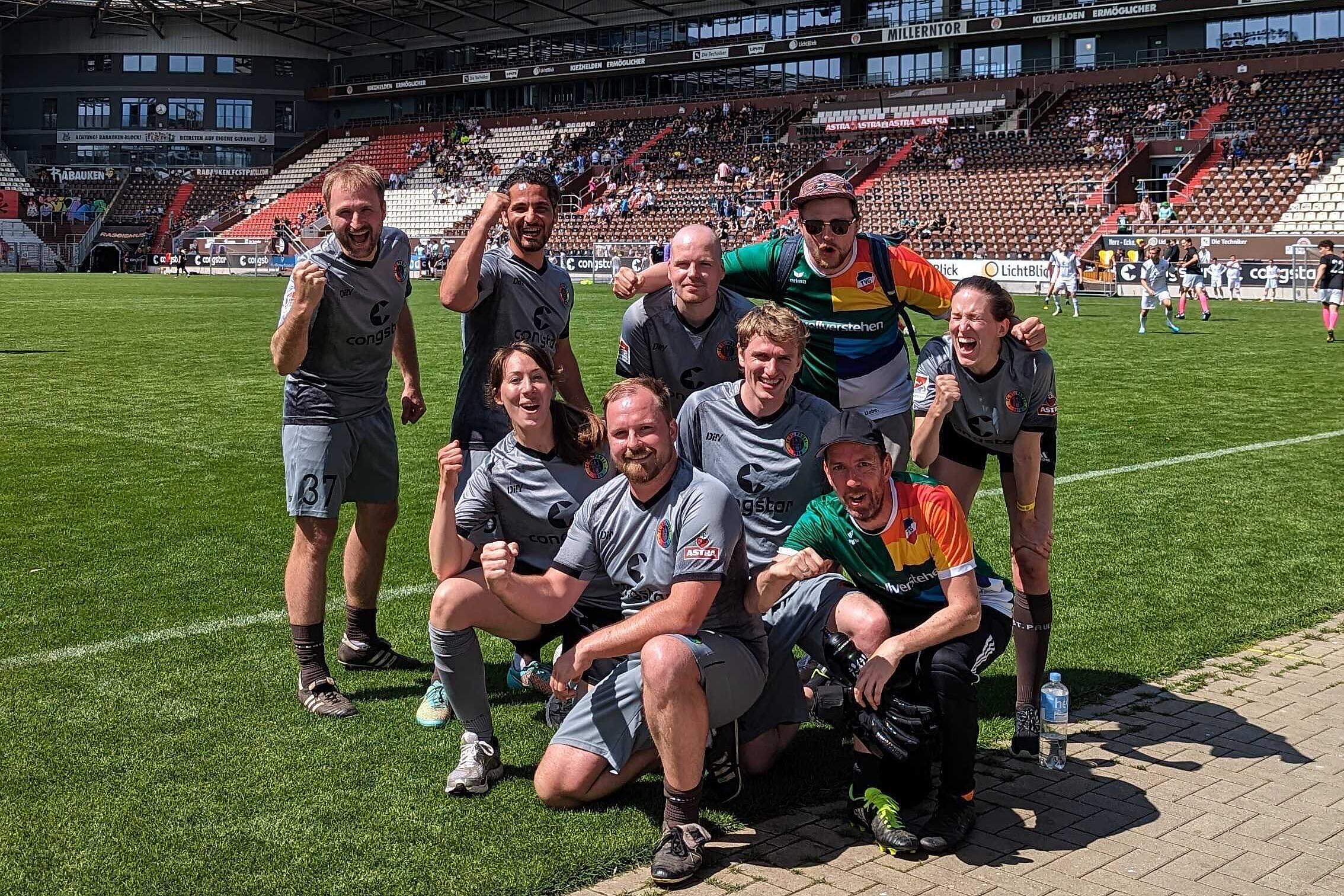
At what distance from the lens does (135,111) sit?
7619 centimetres

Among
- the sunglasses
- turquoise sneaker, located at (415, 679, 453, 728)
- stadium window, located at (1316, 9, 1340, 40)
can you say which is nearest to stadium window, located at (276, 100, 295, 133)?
stadium window, located at (1316, 9, 1340, 40)

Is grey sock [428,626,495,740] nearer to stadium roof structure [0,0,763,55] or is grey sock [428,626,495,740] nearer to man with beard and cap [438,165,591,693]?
man with beard and cap [438,165,591,693]

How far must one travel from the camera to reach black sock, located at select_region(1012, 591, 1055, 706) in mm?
5395

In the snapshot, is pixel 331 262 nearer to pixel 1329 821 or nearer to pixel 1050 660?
pixel 1050 660

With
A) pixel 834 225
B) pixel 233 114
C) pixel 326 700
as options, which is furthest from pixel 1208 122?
pixel 233 114

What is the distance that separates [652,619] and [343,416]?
230 centimetres

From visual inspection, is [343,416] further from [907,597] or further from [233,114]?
[233,114]

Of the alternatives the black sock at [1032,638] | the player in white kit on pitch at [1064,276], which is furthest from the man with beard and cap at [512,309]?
the player in white kit on pitch at [1064,276]

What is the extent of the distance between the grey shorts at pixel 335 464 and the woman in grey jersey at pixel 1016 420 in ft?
8.29

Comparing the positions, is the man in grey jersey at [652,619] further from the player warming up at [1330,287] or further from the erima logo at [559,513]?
the player warming up at [1330,287]

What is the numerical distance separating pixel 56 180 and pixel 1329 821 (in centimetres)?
7929

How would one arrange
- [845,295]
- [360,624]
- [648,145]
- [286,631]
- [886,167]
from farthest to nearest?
[648,145], [886,167], [286,631], [360,624], [845,295]

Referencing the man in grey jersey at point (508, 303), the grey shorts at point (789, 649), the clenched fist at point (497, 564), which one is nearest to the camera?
the clenched fist at point (497, 564)

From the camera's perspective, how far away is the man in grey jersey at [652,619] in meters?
4.31
